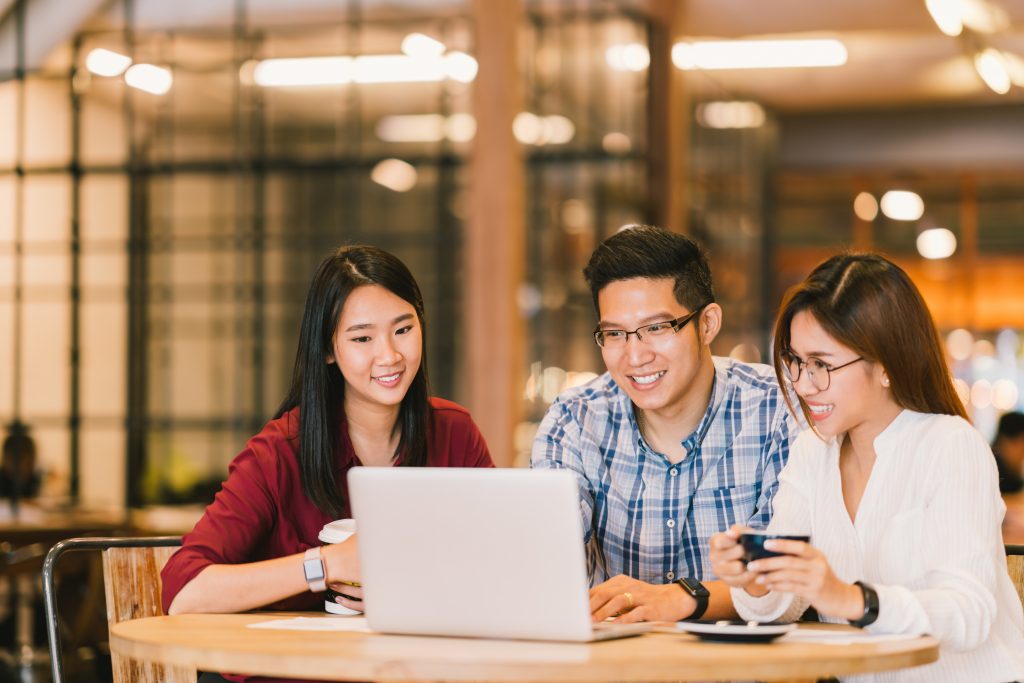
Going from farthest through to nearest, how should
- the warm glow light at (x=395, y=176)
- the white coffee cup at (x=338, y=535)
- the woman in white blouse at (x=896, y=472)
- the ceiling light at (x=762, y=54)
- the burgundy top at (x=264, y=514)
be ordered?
the warm glow light at (x=395, y=176) → the ceiling light at (x=762, y=54) → the burgundy top at (x=264, y=514) → the white coffee cup at (x=338, y=535) → the woman in white blouse at (x=896, y=472)

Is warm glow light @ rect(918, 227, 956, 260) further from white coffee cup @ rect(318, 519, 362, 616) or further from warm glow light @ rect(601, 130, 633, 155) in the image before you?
white coffee cup @ rect(318, 519, 362, 616)

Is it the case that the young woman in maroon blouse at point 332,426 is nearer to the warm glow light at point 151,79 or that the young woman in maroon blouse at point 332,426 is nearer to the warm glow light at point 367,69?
the warm glow light at point 367,69

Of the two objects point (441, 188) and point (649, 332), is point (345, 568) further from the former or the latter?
point (441, 188)

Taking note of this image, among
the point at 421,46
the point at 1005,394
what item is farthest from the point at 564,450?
the point at 1005,394

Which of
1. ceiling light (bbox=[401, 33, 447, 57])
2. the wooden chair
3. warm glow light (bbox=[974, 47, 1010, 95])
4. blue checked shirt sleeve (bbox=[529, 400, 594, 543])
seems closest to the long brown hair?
blue checked shirt sleeve (bbox=[529, 400, 594, 543])

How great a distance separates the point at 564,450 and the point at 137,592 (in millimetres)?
897

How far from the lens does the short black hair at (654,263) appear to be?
98.2 inches

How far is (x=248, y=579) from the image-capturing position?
220 centimetres

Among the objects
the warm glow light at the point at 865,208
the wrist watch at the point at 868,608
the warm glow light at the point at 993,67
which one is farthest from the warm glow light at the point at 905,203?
the wrist watch at the point at 868,608

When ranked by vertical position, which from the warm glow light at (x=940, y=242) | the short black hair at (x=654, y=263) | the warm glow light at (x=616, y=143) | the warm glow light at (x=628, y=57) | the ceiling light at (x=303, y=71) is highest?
the ceiling light at (x=303, y=71)

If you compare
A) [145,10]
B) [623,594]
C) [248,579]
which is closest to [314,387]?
[248,579]

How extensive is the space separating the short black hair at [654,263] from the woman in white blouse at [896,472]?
0.38 metres

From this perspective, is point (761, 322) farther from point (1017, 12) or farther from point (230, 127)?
point (230, 127)

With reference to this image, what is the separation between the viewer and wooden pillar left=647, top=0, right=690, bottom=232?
820cm
